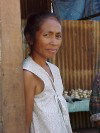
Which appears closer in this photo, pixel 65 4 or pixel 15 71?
pixel 15 71

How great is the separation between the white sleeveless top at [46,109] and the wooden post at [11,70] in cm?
30

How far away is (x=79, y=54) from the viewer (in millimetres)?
6746

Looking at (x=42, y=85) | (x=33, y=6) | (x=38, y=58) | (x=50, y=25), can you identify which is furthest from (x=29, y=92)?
(x=33, y=6)

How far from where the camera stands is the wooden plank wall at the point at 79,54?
658 cm

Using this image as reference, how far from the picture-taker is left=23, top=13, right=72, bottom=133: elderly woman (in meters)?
1.79

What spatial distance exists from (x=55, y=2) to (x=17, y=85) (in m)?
7.21

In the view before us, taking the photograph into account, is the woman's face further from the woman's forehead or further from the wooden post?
the wooden post

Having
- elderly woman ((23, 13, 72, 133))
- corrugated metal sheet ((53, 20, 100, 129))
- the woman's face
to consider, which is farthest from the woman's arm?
corrugated metal sheet ((53, 20, 100, 129))

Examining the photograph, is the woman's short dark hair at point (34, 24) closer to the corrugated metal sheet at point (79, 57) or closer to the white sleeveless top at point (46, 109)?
the white sleeveless top at point (46, 109)

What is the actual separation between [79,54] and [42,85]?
4.95 metres

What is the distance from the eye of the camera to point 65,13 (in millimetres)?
8094

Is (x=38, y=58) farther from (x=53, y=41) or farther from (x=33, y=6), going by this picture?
(x=33, y=6)

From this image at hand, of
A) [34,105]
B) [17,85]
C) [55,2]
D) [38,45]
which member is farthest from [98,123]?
[55,2]

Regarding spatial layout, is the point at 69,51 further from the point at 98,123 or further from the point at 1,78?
the point at 1,78
